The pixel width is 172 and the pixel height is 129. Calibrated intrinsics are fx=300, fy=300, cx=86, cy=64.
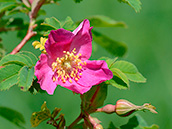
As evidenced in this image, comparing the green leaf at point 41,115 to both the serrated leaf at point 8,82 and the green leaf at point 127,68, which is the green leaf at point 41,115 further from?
the green leaf at point 127,68

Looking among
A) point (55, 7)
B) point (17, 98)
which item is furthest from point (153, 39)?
point (17, 98)

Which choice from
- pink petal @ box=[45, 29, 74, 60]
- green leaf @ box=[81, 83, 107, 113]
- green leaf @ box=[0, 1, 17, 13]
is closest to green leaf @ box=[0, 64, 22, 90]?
pink petal @ box=[45, 29, 74, 60]

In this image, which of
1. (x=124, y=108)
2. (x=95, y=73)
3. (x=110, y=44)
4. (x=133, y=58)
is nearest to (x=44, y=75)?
(x=95, y=73)

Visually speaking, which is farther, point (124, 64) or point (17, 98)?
point (17, 98)

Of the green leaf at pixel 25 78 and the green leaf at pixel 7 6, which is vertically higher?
the green leaf at pixel 7 6

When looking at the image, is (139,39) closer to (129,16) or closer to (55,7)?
(129,16)

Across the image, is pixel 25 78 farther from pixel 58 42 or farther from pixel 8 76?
pixel 58 42

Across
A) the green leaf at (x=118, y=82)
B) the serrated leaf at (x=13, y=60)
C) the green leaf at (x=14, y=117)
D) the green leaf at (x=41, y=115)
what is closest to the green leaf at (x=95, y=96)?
the green leaf at (x=118, y=82)

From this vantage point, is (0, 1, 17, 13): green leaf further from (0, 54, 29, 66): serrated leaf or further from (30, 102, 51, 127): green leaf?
(30, 102, 51, 127): green leaf
